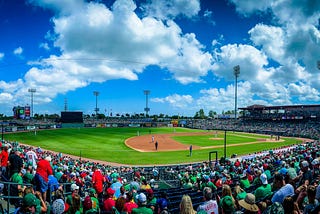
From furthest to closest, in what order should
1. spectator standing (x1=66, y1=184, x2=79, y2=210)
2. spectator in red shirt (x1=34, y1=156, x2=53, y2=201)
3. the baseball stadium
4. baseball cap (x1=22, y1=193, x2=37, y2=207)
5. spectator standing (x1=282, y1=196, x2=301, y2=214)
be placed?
spectator in red shirt (x1=34, y1=156, x2=53, y2=201) → the baseball stadium → spectator standing (x1=66, y1=184, x2=79, y2=210) → baseball cap (x1=22, y1=193, x2=37, y2=207) → spectator standing (x1=282, y1=196, x2=301, y2=214)

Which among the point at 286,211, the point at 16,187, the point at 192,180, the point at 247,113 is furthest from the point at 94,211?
the point at 247,113

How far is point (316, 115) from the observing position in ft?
248

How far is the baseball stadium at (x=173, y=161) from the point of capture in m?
7.24

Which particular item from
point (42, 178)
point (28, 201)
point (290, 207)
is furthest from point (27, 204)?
point (290, 207)

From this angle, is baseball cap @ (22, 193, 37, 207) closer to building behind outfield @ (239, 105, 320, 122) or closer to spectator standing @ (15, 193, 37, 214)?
spectator standing @ (15, 193, 37, 214)

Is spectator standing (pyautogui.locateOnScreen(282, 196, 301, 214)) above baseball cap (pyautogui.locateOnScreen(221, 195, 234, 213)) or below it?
above

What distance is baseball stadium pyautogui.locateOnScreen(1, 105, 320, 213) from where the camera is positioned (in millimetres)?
7237

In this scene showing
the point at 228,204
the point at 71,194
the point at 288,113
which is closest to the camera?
the point at 228,204

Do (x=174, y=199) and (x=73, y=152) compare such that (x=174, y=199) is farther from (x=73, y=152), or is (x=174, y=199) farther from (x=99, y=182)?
(x=73, y=152)

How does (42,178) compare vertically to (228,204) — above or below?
below

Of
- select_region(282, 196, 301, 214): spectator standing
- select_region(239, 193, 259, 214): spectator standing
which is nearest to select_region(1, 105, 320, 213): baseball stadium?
select_region(239, 193, 259, 214): spectator standing

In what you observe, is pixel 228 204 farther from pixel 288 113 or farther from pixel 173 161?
pixel 288 113

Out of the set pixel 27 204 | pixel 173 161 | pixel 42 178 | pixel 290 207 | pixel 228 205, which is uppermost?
pixel 290 207

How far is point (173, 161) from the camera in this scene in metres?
30.3
